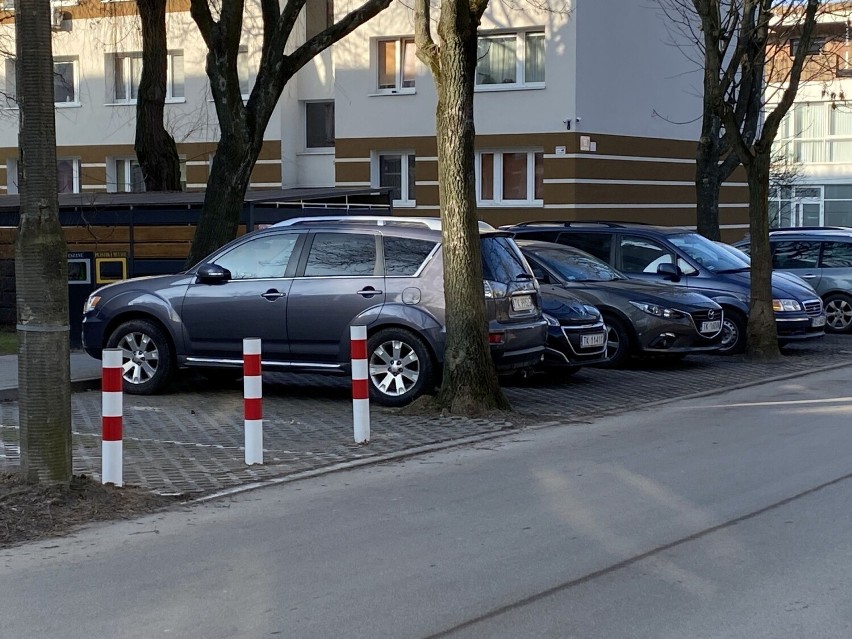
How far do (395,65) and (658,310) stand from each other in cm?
1968

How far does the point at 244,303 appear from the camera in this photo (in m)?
12.9

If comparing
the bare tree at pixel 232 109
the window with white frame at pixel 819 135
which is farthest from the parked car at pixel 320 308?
the window with white frame at pixel 819 135

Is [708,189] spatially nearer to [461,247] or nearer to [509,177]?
[509,177]

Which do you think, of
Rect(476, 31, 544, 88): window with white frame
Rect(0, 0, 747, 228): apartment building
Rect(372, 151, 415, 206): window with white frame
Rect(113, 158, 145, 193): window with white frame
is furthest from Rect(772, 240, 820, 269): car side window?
Rect(113, 158, 145, 193): window with white frame

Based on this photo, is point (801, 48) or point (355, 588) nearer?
point (355, 588)

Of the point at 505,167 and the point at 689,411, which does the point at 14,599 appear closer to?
the point at 689,411

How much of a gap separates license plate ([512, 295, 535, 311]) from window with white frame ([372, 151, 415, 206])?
2116 cm

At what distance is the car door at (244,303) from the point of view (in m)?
12.8

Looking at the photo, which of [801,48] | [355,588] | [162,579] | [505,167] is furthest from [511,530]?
[505,167]

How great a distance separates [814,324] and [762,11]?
4486 mm

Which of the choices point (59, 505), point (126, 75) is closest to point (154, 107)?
point (59, 505)

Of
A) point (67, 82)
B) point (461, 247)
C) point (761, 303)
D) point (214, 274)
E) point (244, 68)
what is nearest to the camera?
point (461, 247)

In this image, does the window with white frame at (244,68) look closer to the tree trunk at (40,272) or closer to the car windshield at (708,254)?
the car windshield at (708,254)

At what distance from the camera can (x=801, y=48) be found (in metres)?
17.0
